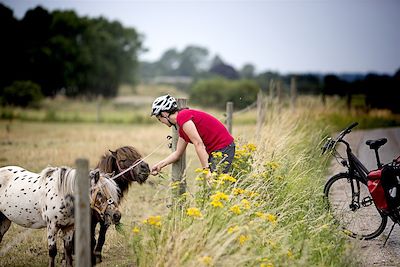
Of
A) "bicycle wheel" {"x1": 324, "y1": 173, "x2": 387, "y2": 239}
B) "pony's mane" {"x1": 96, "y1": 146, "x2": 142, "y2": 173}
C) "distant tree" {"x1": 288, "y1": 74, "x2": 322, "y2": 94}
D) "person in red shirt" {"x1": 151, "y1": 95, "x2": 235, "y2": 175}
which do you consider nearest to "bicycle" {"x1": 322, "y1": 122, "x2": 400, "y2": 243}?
"bicycle wheel" {"x1": 324, "y1": 173, "x2": 387, "y2": 239}

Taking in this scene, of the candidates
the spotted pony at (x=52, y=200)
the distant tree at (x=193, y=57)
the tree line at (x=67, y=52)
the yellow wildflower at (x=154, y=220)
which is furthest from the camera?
the distant tree at (x=193, y=57)

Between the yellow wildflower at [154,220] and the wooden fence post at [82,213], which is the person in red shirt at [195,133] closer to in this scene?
the yellow wildflower at [154,220]

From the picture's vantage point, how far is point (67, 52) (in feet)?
159

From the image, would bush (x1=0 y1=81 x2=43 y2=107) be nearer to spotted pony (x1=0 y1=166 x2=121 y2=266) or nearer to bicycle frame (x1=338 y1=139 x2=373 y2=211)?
spotted pony (x1=0 y1=166 x2=121 y2=266)

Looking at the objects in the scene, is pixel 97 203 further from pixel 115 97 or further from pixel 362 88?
pixel 115 97

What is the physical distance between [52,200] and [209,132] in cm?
204

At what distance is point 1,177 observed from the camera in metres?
5.82

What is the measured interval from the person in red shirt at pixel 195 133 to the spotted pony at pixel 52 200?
94 cm

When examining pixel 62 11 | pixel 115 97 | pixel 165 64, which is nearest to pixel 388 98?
pixel 62 11

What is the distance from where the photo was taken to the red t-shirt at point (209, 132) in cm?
599

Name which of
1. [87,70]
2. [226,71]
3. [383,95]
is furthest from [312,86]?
[226,71]

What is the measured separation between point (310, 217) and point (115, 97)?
192ft

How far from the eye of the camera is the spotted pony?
16.8 ft

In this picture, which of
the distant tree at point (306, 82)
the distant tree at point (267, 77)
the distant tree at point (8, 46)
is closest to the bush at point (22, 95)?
the distant tree at point (8, 46)
